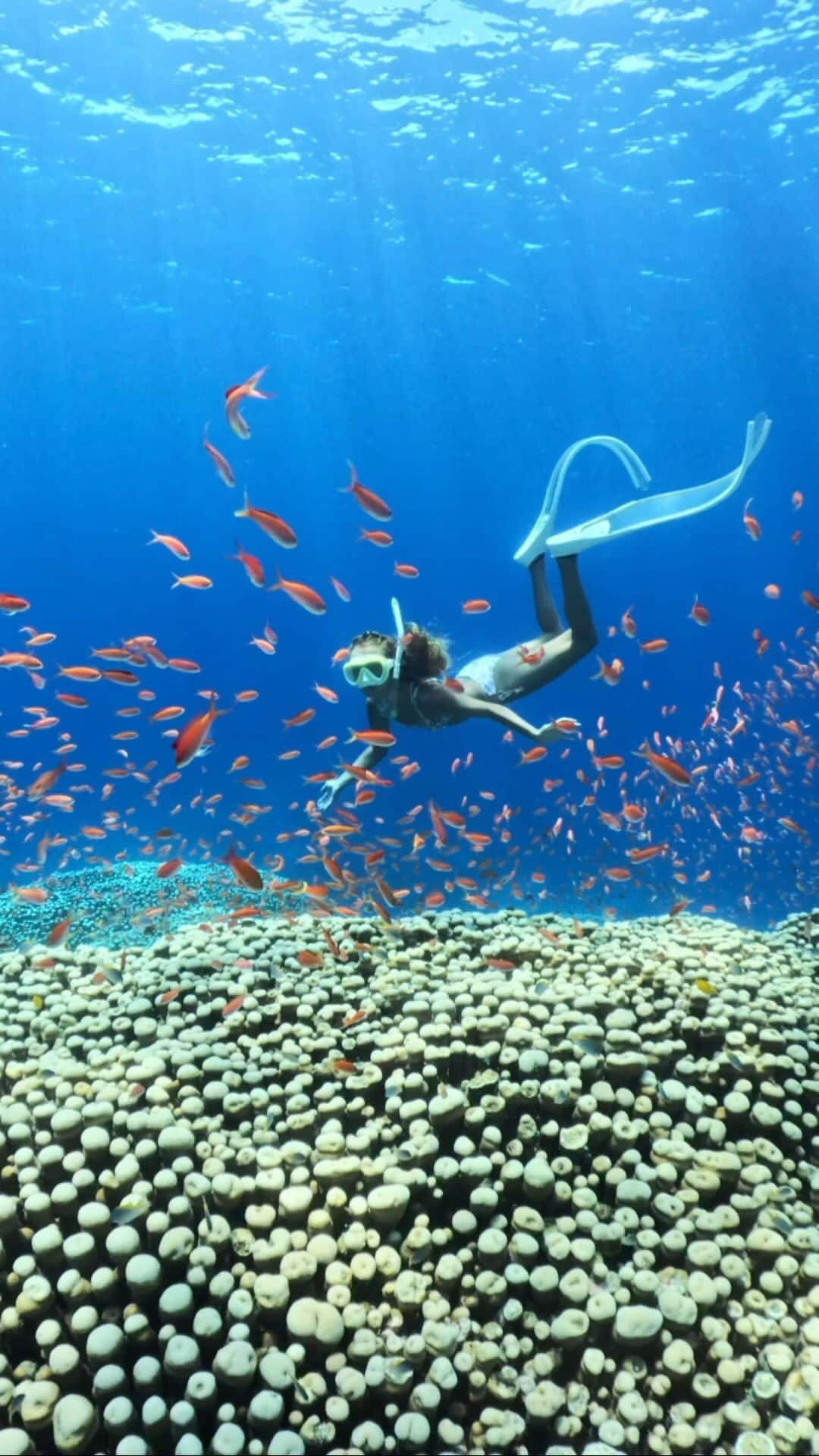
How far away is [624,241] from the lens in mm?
27734

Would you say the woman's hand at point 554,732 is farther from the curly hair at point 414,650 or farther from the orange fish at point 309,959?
the orange fish at point 309,959

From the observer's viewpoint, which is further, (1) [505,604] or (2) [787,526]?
(2) [787,526]

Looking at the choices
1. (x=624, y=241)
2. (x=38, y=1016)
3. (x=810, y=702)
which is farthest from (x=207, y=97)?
(x=810, y=702)

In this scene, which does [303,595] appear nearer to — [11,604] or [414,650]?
[414,650]

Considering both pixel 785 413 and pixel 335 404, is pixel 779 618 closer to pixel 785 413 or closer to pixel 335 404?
pixel 785 413

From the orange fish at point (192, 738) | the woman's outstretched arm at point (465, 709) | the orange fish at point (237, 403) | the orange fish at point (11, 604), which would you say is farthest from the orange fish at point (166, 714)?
the orange fish at point (192, 738)

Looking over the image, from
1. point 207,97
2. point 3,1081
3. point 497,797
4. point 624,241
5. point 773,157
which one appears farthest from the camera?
point 497,797

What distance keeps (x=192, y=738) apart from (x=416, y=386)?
3987 centimetres

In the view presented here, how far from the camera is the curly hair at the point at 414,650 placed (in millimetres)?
7117

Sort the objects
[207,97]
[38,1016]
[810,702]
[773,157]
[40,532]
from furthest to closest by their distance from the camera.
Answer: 1. [810,702]
2. [40,532]
3. [773,157]
4. [207,97]
5. [38,1016]

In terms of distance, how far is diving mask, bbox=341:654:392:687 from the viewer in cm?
640

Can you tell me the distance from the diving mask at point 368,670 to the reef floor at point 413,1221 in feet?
9.01

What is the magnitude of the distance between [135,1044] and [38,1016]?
76cm

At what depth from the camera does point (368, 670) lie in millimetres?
6441
